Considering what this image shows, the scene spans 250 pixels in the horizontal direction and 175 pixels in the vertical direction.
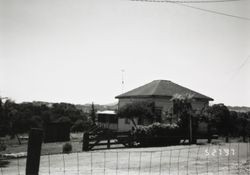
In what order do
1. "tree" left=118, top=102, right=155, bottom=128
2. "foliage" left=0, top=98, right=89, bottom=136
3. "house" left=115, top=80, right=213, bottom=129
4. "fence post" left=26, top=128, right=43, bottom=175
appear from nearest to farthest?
"fence post" left=26, top=128, right=43, bottom=175 → "foliage" left=0, top=98, right=89, bottom=136 → "tree" left=118, top=102, right=155, bottom=128 → "house" left=115, top=80, right=213, bottom=129

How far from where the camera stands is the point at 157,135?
27516mm

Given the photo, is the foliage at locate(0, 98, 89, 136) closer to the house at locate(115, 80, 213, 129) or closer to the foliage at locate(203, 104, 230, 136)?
the house at locate(115, 80, 213, 129)

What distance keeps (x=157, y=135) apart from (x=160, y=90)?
14678 millimetres

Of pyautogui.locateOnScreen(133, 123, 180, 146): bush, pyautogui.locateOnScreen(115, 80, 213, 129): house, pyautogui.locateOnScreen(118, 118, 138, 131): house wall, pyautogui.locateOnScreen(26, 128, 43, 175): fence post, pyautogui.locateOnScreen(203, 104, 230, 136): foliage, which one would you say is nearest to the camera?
pyautogui.locateOnScreen(26, 128, 43, 175): fence post

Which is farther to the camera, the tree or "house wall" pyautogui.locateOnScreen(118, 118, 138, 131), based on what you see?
"house wall" pyautogui.locateOnScreen(118, 118, 138, 131)

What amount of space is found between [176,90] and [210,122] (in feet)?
35.4

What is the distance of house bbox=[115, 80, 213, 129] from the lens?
39.6m

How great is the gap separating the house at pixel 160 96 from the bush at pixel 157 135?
659 centimetres

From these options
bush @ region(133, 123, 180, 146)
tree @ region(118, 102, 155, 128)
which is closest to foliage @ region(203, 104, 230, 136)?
bush @ region(133, 123, 180, 146)

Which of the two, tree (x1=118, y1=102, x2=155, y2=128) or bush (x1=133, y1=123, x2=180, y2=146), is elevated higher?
tree (x1=118, y1=102, x2=155, y2=128)

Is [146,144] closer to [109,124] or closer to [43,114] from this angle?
[109,124]

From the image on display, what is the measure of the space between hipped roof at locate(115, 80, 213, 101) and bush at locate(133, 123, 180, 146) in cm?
1115

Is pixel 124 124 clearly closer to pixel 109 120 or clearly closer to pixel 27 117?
pixel 109 120

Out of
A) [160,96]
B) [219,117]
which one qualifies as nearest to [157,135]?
[219,117]
